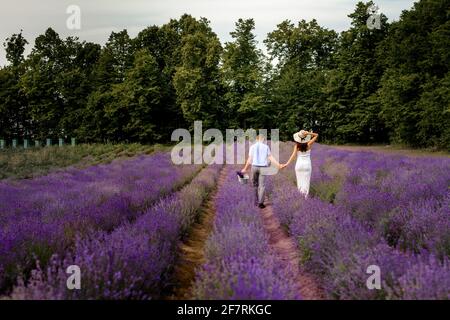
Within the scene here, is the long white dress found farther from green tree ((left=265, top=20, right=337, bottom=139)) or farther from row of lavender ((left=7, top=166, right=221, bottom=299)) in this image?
green tree ((left=265, top=20, right=337, bottom=139))

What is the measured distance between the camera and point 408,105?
28.6 meters

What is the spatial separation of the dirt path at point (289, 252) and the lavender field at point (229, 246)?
0.07 feet

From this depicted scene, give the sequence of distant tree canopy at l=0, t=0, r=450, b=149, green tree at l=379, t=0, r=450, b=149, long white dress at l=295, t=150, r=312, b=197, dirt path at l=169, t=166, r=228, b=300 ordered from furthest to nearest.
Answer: distant tree canopy at l=0, t=0, r=450, b=149 < green tree at l=379, t=0, r=450, b=149 < long white dress at l=295, t=150, r=312, b=197 < dirt path at l=169, t=166, r=228, b=300

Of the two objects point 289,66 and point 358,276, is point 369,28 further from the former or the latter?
point 358,276

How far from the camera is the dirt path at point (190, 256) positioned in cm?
409

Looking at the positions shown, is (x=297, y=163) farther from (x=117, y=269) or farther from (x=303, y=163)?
(x=117, y=269)

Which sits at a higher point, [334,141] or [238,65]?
[238,65]

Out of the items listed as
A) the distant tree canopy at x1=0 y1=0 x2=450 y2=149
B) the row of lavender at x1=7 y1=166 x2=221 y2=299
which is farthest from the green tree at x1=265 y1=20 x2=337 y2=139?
the row of lavender at x1=7 y1=166 x2=221 y2=299

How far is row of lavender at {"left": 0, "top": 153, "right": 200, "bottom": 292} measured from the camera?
3928mm

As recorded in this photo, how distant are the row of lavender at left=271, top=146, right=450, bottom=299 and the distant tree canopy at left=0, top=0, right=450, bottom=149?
30.5 m

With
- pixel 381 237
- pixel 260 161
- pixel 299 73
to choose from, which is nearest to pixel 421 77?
pixel 299 73

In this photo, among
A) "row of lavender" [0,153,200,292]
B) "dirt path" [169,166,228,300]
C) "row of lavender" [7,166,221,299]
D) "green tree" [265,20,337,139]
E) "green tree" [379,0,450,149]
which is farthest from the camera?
"green tree" [265,20,337,139]
